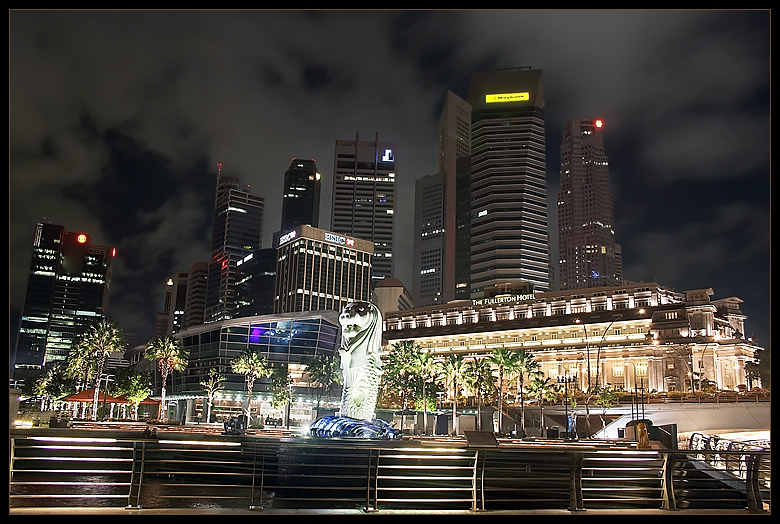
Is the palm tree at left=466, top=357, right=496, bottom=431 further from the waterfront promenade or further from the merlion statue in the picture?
the waterfront promenade

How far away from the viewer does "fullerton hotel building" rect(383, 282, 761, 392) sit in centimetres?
11181

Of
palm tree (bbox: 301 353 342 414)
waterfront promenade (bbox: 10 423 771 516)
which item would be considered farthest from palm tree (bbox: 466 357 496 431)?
waterfront promenade (bbox: 10 423 771 516)

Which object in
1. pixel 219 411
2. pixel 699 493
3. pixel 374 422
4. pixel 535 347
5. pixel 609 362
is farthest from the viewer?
pixel 535 347

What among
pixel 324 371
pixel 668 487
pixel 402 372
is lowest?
pixel 668 487

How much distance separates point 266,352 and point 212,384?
10.8 meters

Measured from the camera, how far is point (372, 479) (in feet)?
41.5

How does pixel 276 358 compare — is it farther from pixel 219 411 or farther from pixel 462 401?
pixel 462 401

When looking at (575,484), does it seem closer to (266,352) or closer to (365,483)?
(365,483)

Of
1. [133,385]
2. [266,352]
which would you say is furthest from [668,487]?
[266,352]

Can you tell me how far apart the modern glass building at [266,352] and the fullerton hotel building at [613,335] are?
41.5m
